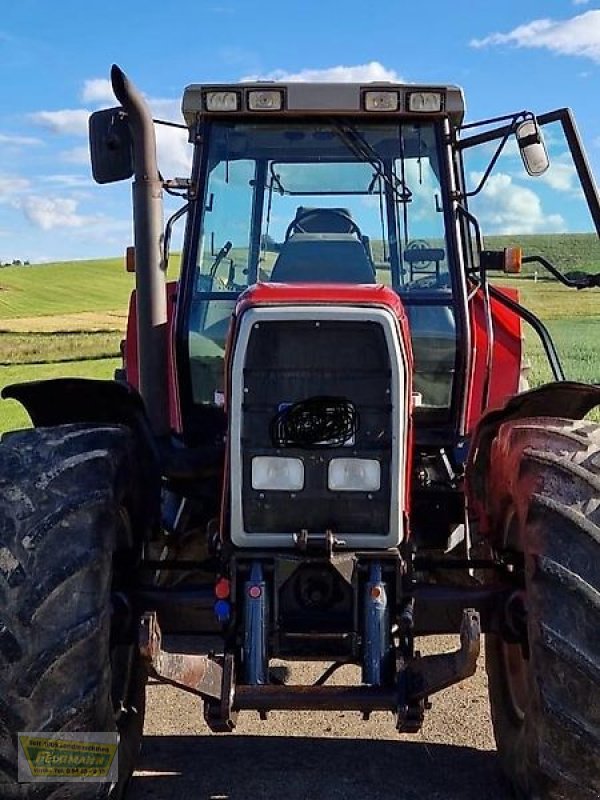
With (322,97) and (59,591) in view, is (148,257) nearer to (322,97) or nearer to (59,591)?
(322,97)

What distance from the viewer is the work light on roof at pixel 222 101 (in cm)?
471

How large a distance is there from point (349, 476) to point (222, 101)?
1.98 m

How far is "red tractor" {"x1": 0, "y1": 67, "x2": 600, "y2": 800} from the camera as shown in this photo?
3.27 metres

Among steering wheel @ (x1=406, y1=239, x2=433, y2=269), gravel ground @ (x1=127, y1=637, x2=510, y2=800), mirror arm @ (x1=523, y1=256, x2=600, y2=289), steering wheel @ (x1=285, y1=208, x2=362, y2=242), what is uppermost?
steering wheel @ (x1=285, y1=208, x2=362, y2=242)

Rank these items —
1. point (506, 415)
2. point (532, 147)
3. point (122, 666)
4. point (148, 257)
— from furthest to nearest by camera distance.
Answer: point (532, 147)
point (148, 257)
point (506, 415)
point (122, 666)

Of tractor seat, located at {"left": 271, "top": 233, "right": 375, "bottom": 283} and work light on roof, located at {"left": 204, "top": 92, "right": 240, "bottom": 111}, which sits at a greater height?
work light on roof, located at {"left": 204, "top": 92, "right": 240, "bottom": 111}

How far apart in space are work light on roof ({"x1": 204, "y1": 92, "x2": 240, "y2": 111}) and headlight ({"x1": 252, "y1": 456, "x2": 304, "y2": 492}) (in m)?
1.84

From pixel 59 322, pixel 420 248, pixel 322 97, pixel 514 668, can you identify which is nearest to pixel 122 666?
pixel 514 668

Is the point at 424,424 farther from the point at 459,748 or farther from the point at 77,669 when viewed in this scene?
the point at 77,669

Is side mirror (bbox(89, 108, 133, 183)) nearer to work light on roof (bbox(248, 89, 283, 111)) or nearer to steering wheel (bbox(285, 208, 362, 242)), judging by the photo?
work light on roof (bbox(248, 89, 283, 111))

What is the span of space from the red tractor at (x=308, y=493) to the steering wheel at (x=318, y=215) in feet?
0.85

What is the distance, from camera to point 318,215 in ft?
17.2

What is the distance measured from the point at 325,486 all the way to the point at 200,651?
2.27 meters

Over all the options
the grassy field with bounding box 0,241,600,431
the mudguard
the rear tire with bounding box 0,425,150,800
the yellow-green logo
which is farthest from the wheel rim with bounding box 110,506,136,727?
the grassy field with bounding box 0,241,600,431
